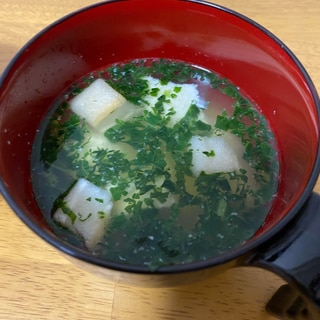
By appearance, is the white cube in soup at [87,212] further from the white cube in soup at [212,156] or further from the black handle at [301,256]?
the black handle at [301,256]

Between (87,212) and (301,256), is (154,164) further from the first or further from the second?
(301,256)

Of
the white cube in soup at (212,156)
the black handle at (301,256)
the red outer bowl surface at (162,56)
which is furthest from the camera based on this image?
the white cube in soup at (212,156)

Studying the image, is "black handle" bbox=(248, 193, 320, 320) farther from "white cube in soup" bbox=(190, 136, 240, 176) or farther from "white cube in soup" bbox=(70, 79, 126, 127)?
"white cube in soup" bbox=(70, 79, 126, 127)

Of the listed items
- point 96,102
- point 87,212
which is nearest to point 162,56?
point 96,102

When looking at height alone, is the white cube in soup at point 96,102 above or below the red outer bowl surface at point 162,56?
below

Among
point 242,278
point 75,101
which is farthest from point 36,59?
point 242,278

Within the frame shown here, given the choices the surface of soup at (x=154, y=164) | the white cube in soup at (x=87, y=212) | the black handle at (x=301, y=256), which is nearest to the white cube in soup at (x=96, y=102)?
the surface of soup at (x=154, y=164)

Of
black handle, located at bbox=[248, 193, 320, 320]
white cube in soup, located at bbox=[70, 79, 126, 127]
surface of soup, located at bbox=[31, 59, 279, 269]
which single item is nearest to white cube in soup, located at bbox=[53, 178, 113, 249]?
surface of soup, located at bbox=[31, 59, 279, 269]
